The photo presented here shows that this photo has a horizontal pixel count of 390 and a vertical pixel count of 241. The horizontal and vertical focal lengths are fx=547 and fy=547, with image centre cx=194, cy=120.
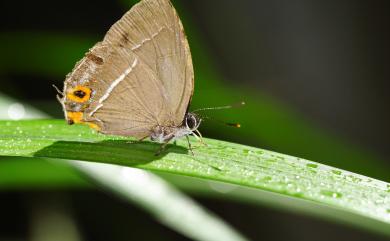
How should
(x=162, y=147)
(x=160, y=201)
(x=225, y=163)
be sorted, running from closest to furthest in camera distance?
1. (x=225, y=163)
2. (x=162, y=147)
3. (x=160, y=201)

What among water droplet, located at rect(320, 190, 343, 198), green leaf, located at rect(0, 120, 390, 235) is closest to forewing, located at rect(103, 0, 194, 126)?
green leaf, located at rect(0, 120, 390, 235)

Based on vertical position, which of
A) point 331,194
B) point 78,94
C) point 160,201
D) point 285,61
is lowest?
point 160,201

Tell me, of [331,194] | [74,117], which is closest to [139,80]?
[74,117]

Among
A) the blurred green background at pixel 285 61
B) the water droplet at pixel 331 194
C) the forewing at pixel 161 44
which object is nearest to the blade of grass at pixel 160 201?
the forewing at pixel 161 44

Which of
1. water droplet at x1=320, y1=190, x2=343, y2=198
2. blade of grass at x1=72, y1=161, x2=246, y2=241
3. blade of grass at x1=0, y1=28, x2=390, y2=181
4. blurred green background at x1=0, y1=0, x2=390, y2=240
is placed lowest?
blade of grass at x1=72, y1=161, x2=246, y2=241

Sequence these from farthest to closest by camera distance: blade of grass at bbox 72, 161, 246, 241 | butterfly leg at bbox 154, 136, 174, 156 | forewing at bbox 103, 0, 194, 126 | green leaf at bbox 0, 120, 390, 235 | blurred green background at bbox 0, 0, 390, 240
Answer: blurred green background at bbox 0, 0, 390, 240
blade of grass at bbox 72, 161, 246, 241
forewing at bbox 103, 0, 194, 126
butterfly leg at bbox 154, 136, 174, 156
green leaf at bbox 0, 120, 390, 235

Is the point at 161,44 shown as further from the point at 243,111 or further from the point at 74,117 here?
the point at 243,111

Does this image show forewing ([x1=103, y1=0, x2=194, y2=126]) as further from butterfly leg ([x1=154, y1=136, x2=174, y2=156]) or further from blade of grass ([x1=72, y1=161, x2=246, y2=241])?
blade of grass ([x1=72, y1=161, x2=246, y2=241])

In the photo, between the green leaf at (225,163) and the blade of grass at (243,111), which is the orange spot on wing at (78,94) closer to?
the green leaf at (225,163)
